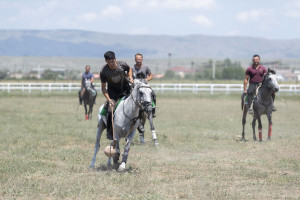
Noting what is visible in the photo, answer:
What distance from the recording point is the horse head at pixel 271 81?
16.7 metres

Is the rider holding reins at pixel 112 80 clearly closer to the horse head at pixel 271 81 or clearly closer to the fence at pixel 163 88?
the horse head at pixel 271 81

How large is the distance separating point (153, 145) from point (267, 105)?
4322mm

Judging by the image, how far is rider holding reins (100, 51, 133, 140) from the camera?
11.1 meters

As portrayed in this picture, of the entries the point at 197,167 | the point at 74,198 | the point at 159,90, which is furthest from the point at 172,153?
the point at 159,90

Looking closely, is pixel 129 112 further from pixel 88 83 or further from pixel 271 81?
pixel 88 83

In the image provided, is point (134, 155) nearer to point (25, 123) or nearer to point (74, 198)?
point (74, 198)

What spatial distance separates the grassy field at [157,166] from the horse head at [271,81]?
1.69 meters

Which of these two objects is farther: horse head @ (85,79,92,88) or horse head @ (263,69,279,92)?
horse head @ (85,79,92,88)

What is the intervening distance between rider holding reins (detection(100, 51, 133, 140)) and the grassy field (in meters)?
1.41

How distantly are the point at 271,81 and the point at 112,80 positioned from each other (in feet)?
23.5

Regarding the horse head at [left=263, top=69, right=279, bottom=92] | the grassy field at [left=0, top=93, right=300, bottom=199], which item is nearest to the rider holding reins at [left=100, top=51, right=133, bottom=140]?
the grassy field at [left=0, top=93, right=300, bottom=199]

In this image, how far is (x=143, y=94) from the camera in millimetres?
10312

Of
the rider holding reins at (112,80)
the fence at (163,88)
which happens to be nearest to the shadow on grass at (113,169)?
the rider holding reins at (112,80)

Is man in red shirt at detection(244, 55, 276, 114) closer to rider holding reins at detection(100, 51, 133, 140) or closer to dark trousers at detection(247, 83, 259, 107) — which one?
dark trousers at detection(247, 83, 259, 107)
